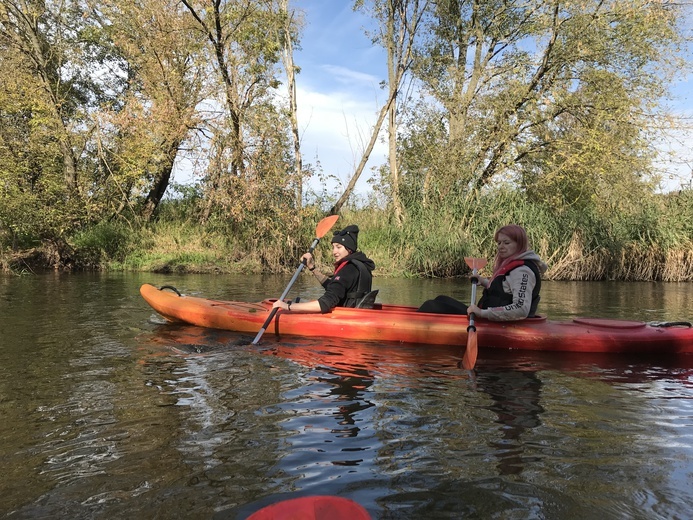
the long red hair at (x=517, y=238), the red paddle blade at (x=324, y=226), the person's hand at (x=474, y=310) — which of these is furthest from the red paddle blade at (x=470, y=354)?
the red paddle blade at (x=324, y=226)

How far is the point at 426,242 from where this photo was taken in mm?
13375

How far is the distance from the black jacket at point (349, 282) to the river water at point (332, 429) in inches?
16.9

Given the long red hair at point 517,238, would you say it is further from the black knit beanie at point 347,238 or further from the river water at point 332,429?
the black knit beanie at point 347,238

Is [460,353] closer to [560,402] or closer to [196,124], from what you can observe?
[560,402]

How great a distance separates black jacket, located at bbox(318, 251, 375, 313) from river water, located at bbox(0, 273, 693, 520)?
429mm

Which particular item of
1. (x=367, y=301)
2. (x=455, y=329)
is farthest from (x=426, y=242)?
(x=455, y=329)

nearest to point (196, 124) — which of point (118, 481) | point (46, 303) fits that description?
point (46, 303)

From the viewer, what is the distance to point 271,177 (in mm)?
13930

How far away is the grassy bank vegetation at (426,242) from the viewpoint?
12945mm

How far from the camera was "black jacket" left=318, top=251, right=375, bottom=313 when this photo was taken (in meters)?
5.36

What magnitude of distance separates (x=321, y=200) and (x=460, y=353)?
10949mm

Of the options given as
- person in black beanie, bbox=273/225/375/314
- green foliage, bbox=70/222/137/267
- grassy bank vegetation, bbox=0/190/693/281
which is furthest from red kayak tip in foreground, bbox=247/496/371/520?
green foliage, bbox=70/222/137/267

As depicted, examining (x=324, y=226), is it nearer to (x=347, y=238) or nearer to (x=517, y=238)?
(x=347, y=238)

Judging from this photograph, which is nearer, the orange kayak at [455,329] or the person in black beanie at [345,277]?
the orange kayak at [455,329]
